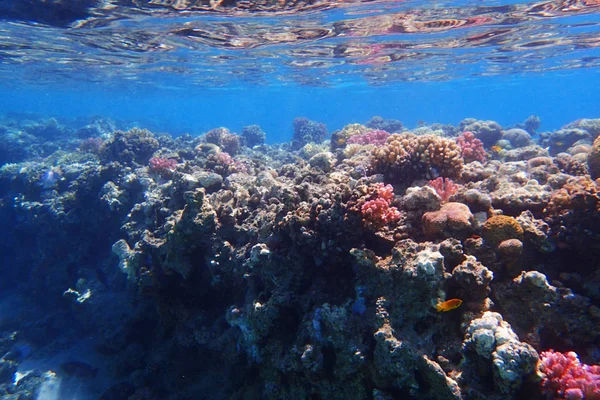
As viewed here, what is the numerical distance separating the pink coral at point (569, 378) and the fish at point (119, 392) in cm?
863

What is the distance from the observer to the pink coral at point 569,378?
3.18 metres

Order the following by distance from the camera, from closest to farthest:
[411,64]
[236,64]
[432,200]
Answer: [432,200] < [236,64] < [411,64]

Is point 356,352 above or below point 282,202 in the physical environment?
below

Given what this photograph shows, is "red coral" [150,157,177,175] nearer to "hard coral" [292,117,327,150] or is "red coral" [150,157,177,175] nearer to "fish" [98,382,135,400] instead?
"fish" [98,382,135,400]

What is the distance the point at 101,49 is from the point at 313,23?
13607 millimetres

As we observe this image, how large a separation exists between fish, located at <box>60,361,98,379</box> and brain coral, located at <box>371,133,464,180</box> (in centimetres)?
1011

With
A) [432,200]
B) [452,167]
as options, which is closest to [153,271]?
[432,200]

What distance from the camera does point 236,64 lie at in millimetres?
25031

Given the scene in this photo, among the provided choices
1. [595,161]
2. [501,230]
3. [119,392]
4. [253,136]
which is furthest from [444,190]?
[253,136]

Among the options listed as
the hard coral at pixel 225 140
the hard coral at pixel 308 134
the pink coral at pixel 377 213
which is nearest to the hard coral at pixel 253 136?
the hard coral at pixel 308 134

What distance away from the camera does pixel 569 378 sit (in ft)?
10.6

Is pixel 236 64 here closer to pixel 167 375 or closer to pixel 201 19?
pixel 201 19

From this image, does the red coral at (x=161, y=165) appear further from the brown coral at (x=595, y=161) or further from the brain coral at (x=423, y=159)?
the brown coral at (x=595, y=161)

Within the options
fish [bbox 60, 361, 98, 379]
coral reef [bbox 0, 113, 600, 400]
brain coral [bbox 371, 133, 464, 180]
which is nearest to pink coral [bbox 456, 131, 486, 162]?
coral reef [bbox 0, 113, 600, 400]
